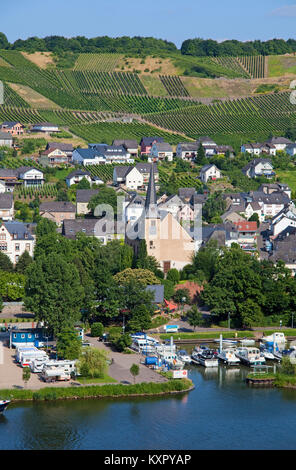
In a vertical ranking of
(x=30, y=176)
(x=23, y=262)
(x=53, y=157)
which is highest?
(x=53, y=157)

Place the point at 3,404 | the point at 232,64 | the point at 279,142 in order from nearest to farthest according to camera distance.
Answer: the point at 3,404 → the point at 279,142 → the point at 232,64

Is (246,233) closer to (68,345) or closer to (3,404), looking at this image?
(68,345)

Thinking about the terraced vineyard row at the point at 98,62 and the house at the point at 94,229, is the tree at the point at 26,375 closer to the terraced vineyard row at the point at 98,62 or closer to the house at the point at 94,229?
the house at the point at 94,229

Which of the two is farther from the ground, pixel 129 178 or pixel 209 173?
pixel 209 173

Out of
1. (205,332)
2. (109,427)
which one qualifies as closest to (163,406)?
(109,427)

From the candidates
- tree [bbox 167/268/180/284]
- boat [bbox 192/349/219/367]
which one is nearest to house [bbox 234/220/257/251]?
tree [bbox 167/268/180/284]

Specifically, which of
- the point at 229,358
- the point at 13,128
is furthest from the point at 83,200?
the point at 229,358
